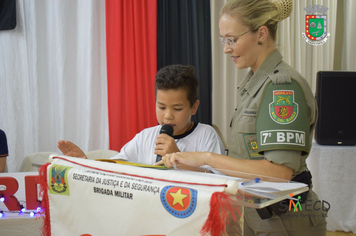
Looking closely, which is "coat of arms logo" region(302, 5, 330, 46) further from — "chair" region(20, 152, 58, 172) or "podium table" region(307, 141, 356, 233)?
"chair" region(20, 152, 58, 172)

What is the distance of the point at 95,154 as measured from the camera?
9.75 ft

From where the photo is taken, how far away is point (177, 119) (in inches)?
57.3

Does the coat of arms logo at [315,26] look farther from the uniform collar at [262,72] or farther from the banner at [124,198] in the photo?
the banner at [124,198]

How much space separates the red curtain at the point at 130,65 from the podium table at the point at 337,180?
184 cm

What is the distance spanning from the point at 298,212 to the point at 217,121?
2826mm

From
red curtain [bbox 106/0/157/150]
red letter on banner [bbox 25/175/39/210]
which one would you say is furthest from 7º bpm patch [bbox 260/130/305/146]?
red curtain [bbox 106/0/157/150]

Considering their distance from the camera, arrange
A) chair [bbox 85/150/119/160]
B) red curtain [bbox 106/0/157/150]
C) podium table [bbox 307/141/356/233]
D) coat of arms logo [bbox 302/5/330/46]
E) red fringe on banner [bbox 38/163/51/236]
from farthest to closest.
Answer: coat of arms logo [bbox 302/5/330/46] → red curtain [bbox 106/0/157/150] → chair [bbox 85/150/119/160] → podium table [bbox 307/141/356/233] → red fringe on banner [bbox 38/163/51/236]

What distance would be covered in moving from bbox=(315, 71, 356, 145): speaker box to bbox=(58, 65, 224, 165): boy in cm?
180

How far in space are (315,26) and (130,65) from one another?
2.58m

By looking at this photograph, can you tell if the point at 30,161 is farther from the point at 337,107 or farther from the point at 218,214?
the point at 337,107

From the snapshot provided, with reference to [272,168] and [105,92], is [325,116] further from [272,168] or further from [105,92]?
[105,92]

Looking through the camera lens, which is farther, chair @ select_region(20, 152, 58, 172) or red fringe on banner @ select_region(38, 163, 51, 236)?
chair @ select_region(20, 152, 58, 172)

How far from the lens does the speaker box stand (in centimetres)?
284

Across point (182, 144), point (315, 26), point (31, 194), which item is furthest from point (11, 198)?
point (315, 26)
